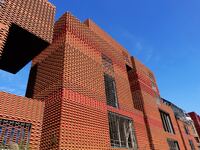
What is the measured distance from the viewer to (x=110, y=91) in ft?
42.8

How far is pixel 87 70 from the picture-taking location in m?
11.3

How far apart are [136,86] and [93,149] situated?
400 inches

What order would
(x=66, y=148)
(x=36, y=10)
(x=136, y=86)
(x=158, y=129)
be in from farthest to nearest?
(x=136, y=86)
(x=158, y=129)
(x=36, y=10)
(x=66, y=148)

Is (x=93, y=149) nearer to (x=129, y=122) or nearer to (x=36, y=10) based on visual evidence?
(x=129, y=122)

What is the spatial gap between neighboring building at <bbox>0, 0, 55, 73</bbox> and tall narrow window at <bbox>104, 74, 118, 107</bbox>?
5.03 meters

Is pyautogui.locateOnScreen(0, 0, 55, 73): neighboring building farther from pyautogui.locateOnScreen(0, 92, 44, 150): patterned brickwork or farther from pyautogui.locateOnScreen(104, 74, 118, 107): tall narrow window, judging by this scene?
pyautogui.locateOnScreen(104, 74, 118, 107): tall narrow window

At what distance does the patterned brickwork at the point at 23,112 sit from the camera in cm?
788

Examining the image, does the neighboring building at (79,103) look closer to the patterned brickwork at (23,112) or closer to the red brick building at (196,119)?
the patterned brickwork at (23,112)

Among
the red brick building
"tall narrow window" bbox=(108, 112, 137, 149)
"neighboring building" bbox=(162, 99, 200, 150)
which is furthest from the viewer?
the red brick building

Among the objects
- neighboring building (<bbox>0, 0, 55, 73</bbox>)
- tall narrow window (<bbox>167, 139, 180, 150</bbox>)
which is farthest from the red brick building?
neighboring building (<bbox>0, 0, 55, 73</bbox>)

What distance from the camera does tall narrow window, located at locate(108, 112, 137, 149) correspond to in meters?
11.2

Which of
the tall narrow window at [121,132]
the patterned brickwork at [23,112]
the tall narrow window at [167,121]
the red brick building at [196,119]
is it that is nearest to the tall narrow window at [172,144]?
the tall narrow window at [167,121]

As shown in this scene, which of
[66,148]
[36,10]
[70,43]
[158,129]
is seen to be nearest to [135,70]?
[158,129]

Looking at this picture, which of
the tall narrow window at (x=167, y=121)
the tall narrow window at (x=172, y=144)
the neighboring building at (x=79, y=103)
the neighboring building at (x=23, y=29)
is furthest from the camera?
the tall narrow window at (x=167, y=121)
